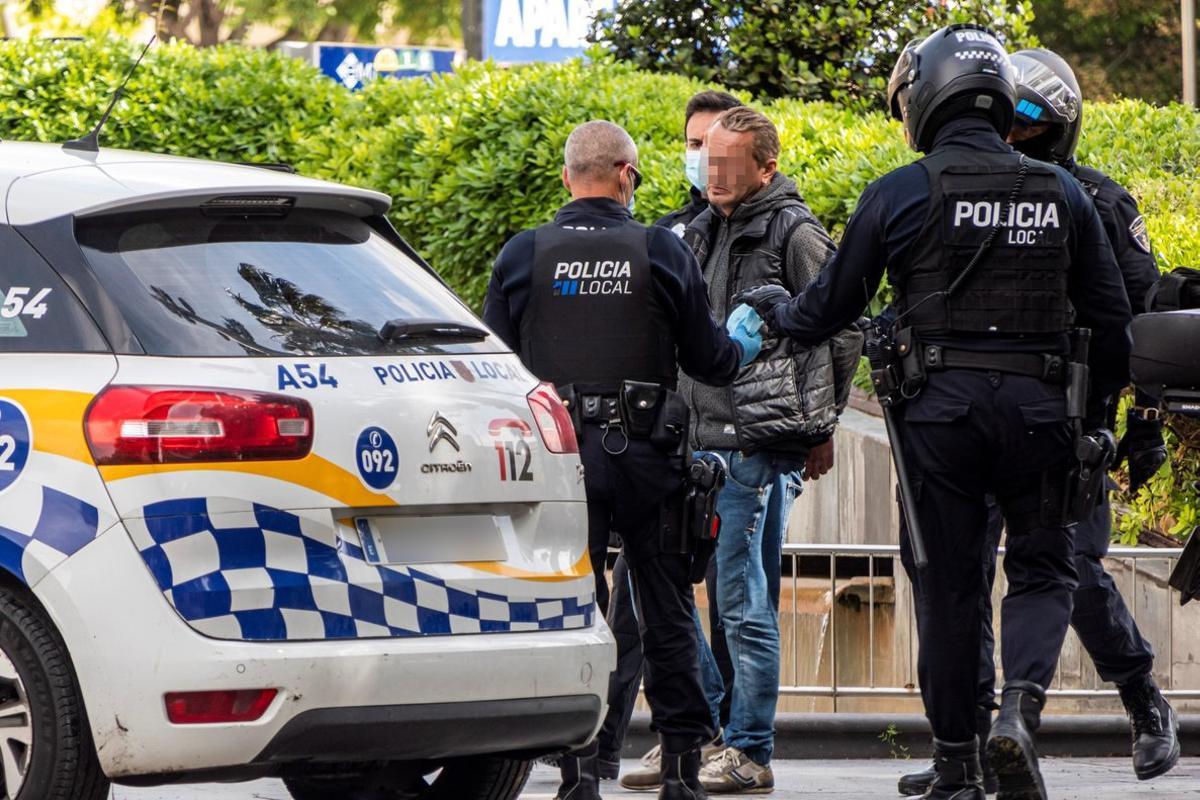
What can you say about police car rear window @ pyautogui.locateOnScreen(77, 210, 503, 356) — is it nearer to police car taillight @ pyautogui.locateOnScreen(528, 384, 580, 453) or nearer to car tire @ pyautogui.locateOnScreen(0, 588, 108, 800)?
police car taillight @ pyautogui.locateOnScreen(528, 384, 580, 453)

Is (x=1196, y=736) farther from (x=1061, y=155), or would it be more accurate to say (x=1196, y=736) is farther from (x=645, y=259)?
(x=645, y=259)

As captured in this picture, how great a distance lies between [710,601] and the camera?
6891 millimetres

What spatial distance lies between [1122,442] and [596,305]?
1.82 metres

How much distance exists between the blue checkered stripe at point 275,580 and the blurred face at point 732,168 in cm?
236

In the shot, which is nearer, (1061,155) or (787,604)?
(1061,155)

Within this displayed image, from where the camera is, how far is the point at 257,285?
4703 millimetres

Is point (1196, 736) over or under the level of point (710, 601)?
under

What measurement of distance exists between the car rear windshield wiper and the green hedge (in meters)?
3.96

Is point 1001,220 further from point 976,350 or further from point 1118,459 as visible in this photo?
point 1118,459

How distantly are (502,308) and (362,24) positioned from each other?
2789 cm

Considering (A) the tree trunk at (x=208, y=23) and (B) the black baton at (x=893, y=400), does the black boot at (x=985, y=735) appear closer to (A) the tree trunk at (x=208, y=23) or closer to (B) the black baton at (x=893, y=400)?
(B) the black baton at (x=893, y=400)

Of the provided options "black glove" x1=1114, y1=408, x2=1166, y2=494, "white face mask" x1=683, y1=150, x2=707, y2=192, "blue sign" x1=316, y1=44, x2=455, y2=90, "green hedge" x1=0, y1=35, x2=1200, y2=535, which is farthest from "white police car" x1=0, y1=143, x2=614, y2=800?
"blue sign" x1=316, y1=44, x2=455, y2=90

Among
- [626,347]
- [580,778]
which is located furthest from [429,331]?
[580,778]

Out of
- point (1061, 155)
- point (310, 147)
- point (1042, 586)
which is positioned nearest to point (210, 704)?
point (1042, 586)
